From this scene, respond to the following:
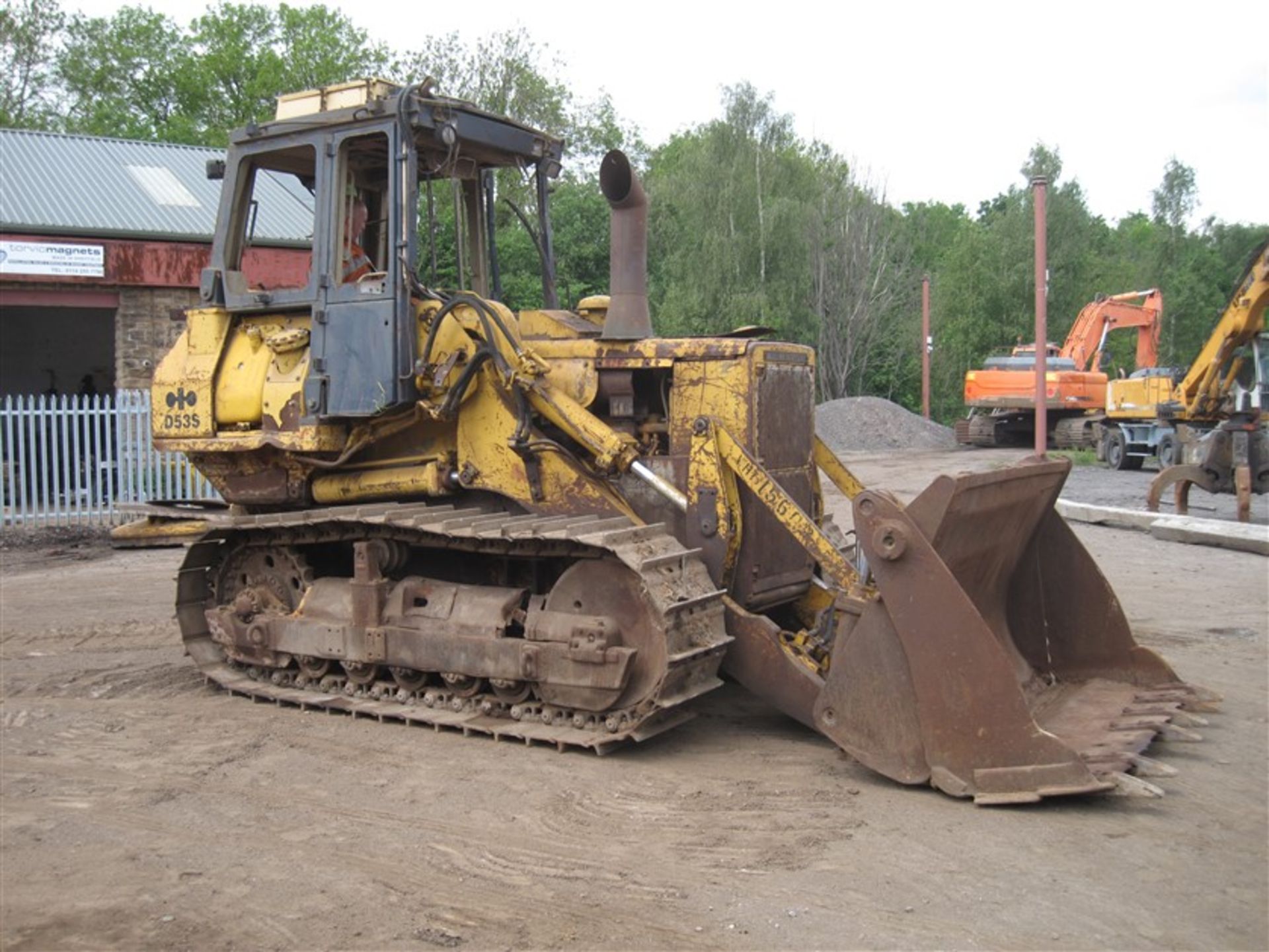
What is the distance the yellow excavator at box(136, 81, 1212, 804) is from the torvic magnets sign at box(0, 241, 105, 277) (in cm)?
1176

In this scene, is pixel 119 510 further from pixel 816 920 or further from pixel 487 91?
pixel 487 91

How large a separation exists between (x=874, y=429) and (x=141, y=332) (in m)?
19.3

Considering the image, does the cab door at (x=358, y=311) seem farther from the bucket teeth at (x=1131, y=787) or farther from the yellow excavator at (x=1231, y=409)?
the yellow excavator at (x=1231, y=409)

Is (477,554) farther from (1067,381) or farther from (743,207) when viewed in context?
(743,207)

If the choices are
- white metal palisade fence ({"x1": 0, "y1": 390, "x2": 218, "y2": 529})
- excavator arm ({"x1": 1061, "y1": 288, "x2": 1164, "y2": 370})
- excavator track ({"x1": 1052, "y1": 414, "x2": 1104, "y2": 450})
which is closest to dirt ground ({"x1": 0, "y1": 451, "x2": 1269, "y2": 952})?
white metal palisade fence ({"x1": 0, "y1": 390, "x2": 218, "y2": 529})

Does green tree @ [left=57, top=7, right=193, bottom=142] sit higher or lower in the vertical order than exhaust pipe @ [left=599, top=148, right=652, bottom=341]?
higher

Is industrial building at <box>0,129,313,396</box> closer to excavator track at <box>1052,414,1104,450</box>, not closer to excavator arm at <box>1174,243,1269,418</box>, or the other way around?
excavator arm at <box>1174,243,1269,418</box>

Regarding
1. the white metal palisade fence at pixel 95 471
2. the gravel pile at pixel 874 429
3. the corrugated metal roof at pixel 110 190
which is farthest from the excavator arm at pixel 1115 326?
the white metal palisade fence at pixel 95 471

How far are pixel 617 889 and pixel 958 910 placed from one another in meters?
1.18

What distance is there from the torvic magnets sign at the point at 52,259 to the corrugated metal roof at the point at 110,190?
0.74 feet

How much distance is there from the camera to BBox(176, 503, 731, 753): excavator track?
5770 mm

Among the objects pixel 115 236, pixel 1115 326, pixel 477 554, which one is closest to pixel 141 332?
pixel 115 236

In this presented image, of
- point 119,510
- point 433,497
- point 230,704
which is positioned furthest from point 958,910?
point 119,510

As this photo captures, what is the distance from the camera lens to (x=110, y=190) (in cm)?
2016
